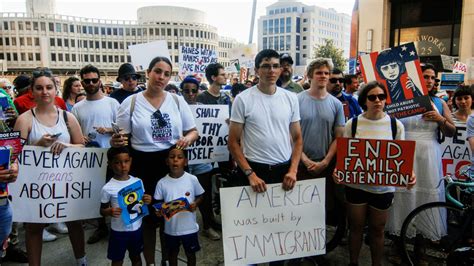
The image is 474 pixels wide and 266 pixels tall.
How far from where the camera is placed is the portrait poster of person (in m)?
3.03

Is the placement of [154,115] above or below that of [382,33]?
below

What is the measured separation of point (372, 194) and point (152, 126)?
82.6 inches

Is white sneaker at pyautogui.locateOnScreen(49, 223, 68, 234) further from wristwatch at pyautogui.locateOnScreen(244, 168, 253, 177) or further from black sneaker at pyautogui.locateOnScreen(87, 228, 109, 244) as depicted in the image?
wristwatch at pyautogui.locateOnScreen(244, 168, 253, 177)

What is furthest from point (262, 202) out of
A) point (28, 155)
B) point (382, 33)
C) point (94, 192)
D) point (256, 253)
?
point (382, 33)

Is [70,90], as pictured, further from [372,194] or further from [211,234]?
[372,194]

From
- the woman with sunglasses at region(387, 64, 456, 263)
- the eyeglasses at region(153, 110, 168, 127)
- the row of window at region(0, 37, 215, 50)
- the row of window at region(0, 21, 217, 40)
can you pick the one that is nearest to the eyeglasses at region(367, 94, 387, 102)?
the woman with sunglasses at region(387, 64, 456, 263)

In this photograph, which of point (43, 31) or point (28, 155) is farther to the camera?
point (43, 31)

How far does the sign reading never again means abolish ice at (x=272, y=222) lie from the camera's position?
118 inches

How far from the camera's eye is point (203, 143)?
4602 millimetres

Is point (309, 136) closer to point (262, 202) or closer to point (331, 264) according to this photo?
point (262, 202)

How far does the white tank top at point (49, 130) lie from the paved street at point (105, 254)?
148 cm

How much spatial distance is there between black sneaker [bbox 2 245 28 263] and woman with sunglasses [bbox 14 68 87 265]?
0.79 m

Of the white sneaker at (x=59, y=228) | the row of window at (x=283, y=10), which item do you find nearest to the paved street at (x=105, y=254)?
the white sneaker at (x=59, y=228)

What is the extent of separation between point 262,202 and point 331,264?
139 centimetres
